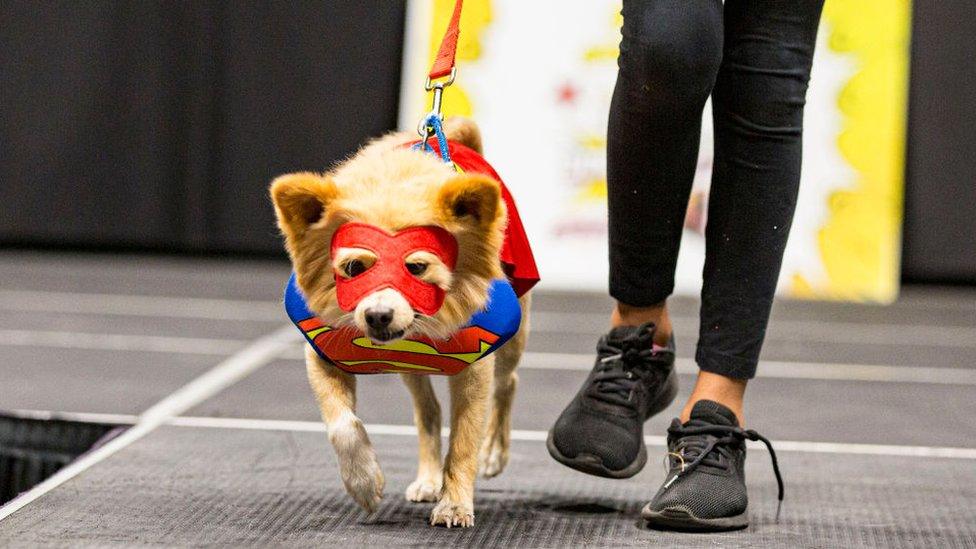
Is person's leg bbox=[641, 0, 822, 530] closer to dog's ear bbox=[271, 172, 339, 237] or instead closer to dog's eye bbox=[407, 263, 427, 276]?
dog's eye bbox=[407, 263, 427, 276]

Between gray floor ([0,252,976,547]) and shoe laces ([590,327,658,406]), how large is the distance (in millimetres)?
153

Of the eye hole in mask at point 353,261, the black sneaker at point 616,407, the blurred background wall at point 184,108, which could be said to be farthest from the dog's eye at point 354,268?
the blurred background wall at point 184,108

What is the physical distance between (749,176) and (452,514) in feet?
1.92

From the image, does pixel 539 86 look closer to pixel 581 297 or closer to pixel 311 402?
pixel 581 297

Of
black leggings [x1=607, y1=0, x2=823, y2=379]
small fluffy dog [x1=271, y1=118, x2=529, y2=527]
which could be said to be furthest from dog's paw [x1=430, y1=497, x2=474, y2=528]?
black leggings [x1=607, y1=0, x2=823, y2=379]

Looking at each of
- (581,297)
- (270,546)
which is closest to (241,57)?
(581,297)

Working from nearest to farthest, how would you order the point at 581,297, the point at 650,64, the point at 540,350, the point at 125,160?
1. the point at 650,64
2. the point at 540,350
3. the point at 581,297
4. the point at 125,160

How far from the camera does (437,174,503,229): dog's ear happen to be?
1.47 m

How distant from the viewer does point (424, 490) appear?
1.88 m

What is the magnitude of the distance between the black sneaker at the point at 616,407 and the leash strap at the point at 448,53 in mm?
444

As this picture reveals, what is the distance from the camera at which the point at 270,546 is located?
1464 mm

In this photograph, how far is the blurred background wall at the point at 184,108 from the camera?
593cm

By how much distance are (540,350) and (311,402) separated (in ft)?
3.72

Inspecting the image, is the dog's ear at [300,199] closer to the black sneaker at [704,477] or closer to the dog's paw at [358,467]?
the dog's paw at [358,467]
